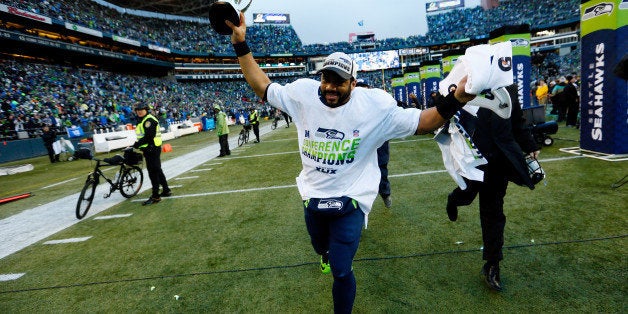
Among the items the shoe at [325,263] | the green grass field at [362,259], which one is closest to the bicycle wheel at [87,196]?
the green grass field at [362,259]

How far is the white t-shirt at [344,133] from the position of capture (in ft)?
7.40

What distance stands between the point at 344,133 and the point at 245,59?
982 mm

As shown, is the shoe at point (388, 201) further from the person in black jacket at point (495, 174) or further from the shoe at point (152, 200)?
the shoe at point (152, 200)

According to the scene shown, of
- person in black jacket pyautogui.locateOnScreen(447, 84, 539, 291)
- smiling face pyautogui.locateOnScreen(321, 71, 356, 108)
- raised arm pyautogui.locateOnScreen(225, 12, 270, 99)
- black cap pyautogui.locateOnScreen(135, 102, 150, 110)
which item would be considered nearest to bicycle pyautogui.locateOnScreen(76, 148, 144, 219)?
black cap pyautogui.locateOnScreen(135, 102, 150, 110)

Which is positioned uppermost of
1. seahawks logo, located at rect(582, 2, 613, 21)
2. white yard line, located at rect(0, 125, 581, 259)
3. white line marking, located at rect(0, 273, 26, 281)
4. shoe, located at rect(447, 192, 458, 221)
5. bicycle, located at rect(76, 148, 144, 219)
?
seahawks logo, located at rect(582, 2, 613, 21)

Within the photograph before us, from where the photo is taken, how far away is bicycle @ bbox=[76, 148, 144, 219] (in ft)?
20.6

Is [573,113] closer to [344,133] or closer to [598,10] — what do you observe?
[598,10]

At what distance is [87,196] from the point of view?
21.2ft

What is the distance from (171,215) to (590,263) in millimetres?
6088

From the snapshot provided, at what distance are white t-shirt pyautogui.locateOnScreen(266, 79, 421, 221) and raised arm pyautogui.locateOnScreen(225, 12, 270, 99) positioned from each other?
0.44 feet

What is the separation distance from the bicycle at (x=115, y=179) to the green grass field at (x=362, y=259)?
0.43 meters

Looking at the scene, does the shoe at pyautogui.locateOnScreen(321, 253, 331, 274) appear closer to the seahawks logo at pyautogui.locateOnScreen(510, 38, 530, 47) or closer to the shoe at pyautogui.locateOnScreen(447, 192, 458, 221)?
the shoe at pyautogui.locateOnScreen(447, 192, 458, 221)

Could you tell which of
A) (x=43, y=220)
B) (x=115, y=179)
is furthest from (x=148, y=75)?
(x=43, y=220)

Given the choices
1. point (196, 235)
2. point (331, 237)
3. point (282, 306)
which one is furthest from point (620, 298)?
point (196, 235)
